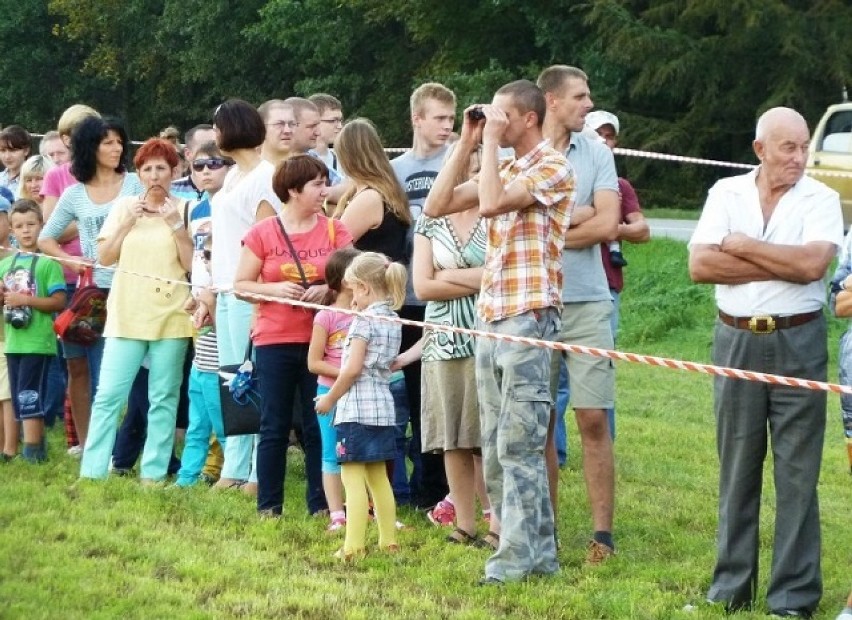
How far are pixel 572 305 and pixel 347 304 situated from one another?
45.1 inches

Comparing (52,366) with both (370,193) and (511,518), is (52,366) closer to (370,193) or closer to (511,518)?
(370,193)

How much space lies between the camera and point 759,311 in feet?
21.8

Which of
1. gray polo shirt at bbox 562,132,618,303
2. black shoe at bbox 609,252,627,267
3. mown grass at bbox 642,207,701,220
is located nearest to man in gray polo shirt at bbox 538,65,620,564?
gray polo shirt at bbox 562,132,618,303

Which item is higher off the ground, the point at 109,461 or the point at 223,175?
the point at 223,175

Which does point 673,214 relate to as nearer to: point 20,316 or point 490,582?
point 20,316

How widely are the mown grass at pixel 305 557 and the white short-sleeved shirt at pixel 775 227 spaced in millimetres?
1229

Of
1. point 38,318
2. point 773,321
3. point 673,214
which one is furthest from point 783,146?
point 673,214

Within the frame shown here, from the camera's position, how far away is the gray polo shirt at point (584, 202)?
770cm

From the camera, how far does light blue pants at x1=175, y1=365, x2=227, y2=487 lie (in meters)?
9.60

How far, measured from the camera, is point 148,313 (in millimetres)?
9531

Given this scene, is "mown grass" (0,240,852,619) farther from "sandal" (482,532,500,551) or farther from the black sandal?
"sandal" (482,532,500,551)

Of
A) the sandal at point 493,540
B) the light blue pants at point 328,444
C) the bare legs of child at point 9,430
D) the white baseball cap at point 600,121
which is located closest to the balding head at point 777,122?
the sandal at point 493,540

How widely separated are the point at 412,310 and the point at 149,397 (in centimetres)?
179

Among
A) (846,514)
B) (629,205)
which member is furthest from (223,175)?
(846,514)
